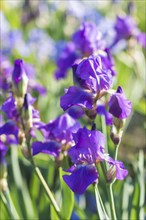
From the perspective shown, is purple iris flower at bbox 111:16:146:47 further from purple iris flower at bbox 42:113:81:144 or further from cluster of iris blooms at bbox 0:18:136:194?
purple iris flower at bbox 42:113:81:144

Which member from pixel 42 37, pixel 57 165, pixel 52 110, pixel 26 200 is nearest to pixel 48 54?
pixel 42 37

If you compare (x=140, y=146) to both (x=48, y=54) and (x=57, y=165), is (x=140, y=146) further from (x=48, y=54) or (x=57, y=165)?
(x=57, y=165)

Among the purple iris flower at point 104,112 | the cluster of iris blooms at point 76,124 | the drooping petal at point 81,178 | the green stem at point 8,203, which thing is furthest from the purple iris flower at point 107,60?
the green stem at point 8,203

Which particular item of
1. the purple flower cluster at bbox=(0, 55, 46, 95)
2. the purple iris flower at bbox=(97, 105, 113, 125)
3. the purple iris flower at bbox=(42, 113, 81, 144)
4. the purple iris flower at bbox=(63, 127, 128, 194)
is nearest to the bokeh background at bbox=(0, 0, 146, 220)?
the purple flower cluster at bbox=(0, 55, 46, 95)

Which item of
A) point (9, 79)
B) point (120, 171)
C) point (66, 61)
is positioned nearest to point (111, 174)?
point (120, 171)

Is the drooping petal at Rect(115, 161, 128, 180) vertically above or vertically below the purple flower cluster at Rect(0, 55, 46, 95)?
below

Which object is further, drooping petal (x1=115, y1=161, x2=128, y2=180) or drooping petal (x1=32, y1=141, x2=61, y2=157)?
drooping petal (x1=32, y1=141, x2=61, y2=157)

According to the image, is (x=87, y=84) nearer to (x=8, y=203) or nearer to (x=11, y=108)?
(x=11, y=108)

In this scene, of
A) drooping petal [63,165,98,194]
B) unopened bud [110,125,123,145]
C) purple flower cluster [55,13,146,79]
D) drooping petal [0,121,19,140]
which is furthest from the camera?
purple flower cluster [55,13,146,79]
